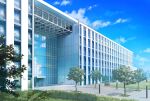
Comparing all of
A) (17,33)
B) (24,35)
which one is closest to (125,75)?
(24,35)

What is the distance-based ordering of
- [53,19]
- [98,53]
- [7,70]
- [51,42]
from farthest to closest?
[98,53]
[51,42]
[53,19]
[7,70]

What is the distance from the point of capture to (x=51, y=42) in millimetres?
83375

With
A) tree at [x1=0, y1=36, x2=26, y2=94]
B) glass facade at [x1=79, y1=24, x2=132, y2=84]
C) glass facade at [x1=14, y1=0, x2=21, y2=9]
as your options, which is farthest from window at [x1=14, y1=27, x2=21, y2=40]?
tree at [x1=0, y1=36, x2=26, y2=94]

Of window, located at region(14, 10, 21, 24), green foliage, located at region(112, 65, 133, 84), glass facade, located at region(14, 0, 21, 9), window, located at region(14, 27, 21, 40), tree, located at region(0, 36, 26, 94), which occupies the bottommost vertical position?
green foliage, located at region(112, 65, 133, 84)

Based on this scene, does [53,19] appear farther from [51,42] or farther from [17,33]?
[17,33]

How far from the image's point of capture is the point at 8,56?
11414 mm

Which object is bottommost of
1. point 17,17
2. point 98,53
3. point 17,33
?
point 98,53

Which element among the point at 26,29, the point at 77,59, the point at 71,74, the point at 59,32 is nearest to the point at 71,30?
the point at 59,32

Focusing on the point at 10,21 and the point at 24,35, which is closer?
the point at 10,21

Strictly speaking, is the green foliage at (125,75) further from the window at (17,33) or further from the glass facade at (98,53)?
the window at (17,33)

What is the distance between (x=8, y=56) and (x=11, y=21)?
38.6 meters

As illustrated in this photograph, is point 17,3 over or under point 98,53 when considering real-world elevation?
over

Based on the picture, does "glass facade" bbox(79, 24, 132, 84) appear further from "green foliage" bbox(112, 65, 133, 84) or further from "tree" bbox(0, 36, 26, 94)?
"tree" bbox(0, 36, 26, 94)

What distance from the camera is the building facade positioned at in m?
51.2
